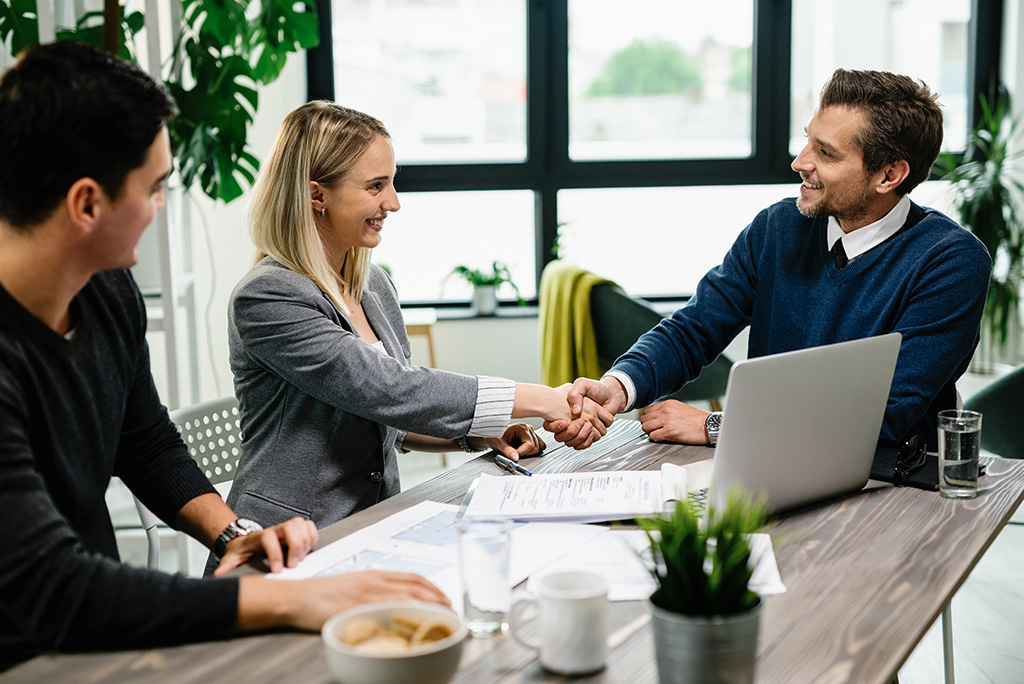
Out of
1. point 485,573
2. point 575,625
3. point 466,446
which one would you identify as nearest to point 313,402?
point 466,446

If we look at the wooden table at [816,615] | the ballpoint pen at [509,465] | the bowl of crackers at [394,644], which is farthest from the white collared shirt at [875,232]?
the bowl of crackers at [394,644]

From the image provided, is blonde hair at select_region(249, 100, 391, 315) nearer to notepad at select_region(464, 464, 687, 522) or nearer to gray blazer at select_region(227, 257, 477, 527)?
gray blazer at select_region(227, 257, 477, 527)

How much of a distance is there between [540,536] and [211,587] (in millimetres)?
436

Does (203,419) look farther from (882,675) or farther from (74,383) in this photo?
(882,675)

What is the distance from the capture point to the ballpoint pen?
1.54m

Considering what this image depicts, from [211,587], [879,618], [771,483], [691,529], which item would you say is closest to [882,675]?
[879,618]

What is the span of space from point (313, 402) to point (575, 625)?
884mm

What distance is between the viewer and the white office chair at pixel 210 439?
1752mm

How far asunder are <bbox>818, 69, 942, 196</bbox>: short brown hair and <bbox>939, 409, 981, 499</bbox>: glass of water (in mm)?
638

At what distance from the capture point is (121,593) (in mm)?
915

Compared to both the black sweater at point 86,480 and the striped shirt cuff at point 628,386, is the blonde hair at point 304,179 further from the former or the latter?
the striped shirt cuff at point 628,386

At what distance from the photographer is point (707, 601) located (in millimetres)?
800

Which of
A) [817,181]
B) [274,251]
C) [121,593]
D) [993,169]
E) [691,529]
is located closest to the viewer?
[691,529]

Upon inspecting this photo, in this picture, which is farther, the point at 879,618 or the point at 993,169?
the point at 993,169
